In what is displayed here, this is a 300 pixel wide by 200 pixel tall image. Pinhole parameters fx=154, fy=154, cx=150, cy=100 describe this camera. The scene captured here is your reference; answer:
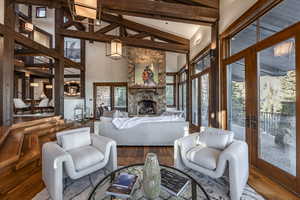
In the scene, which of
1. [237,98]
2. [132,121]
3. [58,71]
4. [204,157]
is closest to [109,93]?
[58,71]

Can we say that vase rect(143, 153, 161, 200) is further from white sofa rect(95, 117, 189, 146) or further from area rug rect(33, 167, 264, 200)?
white sofa rect(95, 117, 189, 146)

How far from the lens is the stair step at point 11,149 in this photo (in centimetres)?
268

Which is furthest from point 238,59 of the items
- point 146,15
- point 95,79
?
point 95,79

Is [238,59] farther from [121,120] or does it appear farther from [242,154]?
[121,120]

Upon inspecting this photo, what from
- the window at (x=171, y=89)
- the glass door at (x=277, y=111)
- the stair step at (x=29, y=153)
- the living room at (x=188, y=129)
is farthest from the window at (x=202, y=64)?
the stair step at (x=29, y=153)

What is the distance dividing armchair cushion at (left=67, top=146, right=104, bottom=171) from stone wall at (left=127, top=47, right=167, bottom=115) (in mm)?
6726

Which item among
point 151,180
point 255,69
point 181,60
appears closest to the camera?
point 151,180

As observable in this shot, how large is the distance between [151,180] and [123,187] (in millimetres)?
302

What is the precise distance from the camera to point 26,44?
4641 millimetres

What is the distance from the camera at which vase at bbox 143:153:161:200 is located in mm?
1446

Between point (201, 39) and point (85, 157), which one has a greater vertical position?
point (201, 39)

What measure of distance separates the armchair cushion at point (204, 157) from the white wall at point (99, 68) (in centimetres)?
836

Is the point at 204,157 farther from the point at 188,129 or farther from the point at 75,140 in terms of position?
the point at 75,140

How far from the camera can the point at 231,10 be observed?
353cm
